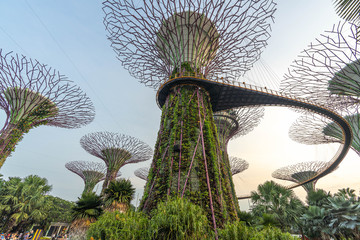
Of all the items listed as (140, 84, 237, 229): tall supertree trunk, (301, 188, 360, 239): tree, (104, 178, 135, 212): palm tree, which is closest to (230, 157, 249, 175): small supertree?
(301, 188, 360, 239): tree

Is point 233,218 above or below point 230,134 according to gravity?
below

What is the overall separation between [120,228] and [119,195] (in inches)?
Answer: 361

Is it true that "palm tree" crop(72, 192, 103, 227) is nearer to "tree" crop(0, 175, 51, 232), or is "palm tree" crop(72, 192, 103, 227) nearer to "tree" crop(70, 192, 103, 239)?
"tree" crop(70, 192, 103, 239)

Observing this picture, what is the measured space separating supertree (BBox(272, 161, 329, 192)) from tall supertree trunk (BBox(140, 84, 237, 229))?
38253 mm

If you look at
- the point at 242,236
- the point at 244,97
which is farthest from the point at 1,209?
the point at 244,97

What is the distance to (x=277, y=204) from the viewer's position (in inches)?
753

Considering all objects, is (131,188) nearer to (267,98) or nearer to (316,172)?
(267,98)

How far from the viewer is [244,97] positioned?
72.0 ft

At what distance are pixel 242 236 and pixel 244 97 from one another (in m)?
17.6

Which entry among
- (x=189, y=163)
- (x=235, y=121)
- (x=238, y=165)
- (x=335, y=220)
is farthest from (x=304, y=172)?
(x=189, y=163)

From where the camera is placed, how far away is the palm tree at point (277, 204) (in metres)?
17.8

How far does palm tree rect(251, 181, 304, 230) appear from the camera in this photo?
17.8m

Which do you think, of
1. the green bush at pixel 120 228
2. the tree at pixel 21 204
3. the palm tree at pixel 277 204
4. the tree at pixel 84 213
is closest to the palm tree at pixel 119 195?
the tree at pixel 84 213

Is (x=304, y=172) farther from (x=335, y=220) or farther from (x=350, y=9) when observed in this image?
(x=350, y=9)
